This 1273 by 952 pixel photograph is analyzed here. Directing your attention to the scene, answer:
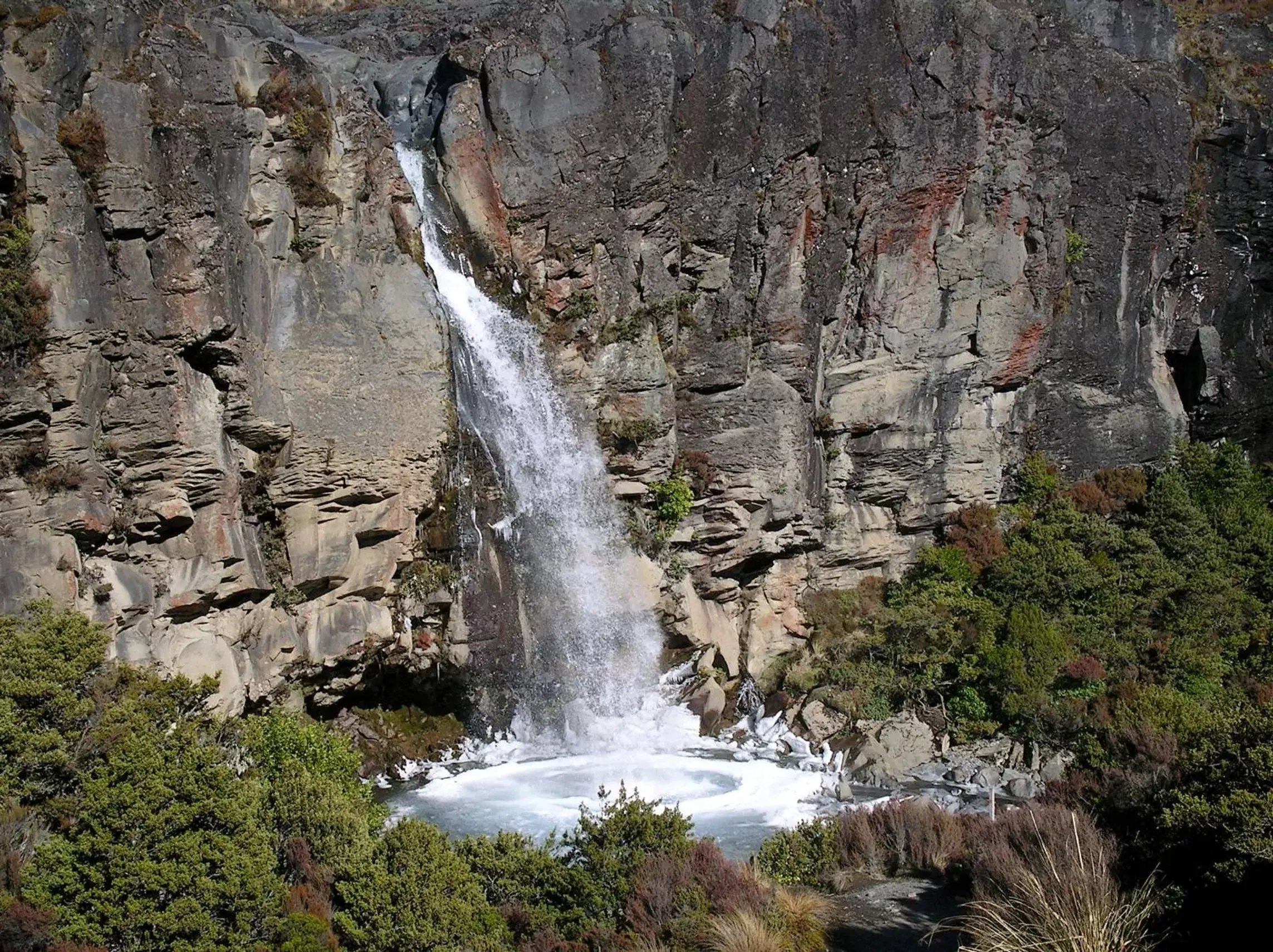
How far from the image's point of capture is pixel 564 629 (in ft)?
76.5

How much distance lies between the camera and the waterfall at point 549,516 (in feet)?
75.4

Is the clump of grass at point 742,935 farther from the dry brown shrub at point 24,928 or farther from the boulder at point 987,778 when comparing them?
the boulder at point 987,778

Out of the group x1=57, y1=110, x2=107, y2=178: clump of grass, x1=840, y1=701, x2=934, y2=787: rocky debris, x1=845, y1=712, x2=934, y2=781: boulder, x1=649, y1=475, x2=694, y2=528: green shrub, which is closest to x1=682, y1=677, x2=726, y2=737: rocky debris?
x1=840, y1=701, x2=934, y2=787: rocky debris

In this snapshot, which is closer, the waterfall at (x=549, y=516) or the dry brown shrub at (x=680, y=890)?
the dry brown shrub at (x=680, y=890)

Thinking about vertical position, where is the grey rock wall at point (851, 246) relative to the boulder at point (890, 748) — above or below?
above

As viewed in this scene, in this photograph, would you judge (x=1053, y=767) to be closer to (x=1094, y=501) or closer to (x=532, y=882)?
(x=1094, y=501)

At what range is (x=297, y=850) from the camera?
509 inches

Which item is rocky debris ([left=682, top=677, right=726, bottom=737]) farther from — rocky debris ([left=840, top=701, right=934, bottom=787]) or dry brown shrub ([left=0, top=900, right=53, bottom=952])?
dry brown shrub ([left=0, top=900, right=53, bottom=952])

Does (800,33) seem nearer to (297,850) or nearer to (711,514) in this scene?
(711,514)

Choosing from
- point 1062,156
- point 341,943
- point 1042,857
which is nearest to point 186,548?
point 341,943

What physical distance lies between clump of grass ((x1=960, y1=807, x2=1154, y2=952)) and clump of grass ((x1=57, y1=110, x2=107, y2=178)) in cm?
1712

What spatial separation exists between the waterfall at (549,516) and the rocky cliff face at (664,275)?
82 cm

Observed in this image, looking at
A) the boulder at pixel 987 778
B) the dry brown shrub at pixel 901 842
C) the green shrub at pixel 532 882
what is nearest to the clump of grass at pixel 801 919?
the dry brown shrub at pixel 901 842

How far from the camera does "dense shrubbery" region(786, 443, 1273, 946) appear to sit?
2348 cm
